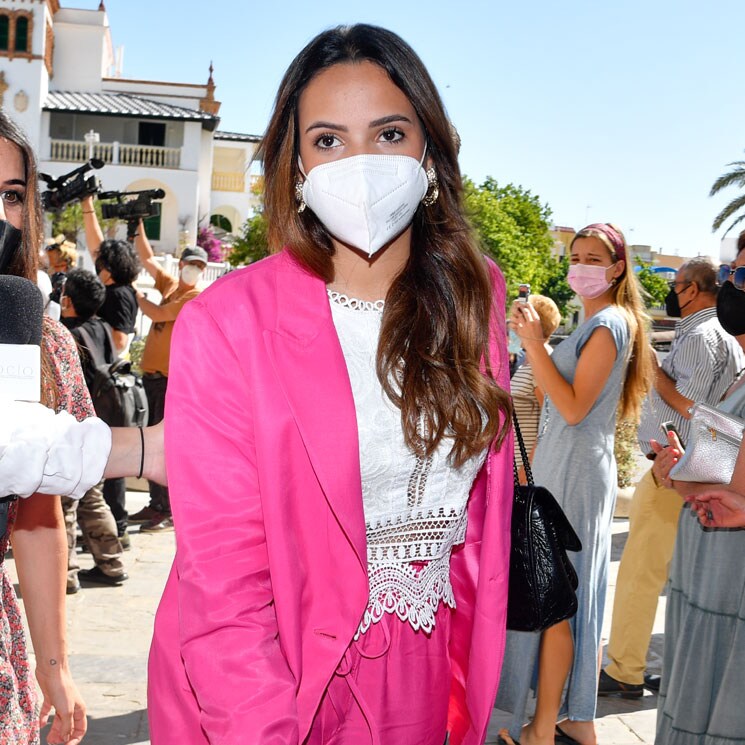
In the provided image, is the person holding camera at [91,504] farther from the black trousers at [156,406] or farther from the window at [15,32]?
the window at [15,32]

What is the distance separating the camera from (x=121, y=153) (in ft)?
137

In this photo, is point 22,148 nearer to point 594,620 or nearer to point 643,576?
point 594,620

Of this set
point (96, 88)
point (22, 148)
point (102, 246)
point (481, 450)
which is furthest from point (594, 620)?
point (96, 88)

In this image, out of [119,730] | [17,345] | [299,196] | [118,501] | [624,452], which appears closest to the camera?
[17,345]

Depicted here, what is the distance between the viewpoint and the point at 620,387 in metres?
4.00

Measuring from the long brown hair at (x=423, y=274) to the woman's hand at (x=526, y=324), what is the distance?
1.91m

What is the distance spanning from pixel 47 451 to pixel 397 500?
658 mm

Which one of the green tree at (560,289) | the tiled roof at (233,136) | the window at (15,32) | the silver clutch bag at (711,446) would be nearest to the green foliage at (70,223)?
the window at (15,32)

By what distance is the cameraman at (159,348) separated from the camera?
23.6 feet

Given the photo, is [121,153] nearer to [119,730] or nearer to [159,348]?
[159,348]

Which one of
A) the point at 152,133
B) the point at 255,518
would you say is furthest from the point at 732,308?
the point at 152,133

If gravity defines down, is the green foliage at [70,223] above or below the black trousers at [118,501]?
above

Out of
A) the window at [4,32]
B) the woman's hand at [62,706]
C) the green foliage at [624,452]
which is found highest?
the window at [4,32]

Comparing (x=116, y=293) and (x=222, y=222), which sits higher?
(x=222, y=222)
